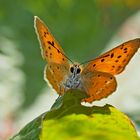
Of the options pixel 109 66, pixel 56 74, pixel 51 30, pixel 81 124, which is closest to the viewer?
pixel 81 124

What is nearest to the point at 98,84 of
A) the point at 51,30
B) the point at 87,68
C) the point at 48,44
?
the point at 87,68

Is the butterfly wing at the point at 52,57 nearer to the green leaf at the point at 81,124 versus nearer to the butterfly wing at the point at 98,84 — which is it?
the butterfly wing at the point at 98,84

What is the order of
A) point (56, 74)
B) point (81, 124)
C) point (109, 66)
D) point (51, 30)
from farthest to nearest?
point (51, 30) < point (56, 74) < point (109, 66) < point (81, 124)

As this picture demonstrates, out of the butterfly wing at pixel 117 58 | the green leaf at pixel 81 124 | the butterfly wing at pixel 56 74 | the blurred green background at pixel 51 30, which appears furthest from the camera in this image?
the blurred green background at pixel 51 30

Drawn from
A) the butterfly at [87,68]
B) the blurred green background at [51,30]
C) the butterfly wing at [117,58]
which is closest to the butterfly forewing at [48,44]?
the butterfly at [87,68]

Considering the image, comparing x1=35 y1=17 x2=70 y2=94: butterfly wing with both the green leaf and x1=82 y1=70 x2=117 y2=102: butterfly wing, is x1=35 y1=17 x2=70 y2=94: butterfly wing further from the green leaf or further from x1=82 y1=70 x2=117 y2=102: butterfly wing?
the green leaf

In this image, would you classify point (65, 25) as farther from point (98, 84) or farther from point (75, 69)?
point (98, 84)

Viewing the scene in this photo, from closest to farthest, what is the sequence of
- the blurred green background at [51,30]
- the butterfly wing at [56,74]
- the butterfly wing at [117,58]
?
1. the butterfly wing at [117,58]
2. the butterfly wing at [56,74]
3. the blurred green background at [51,30]
